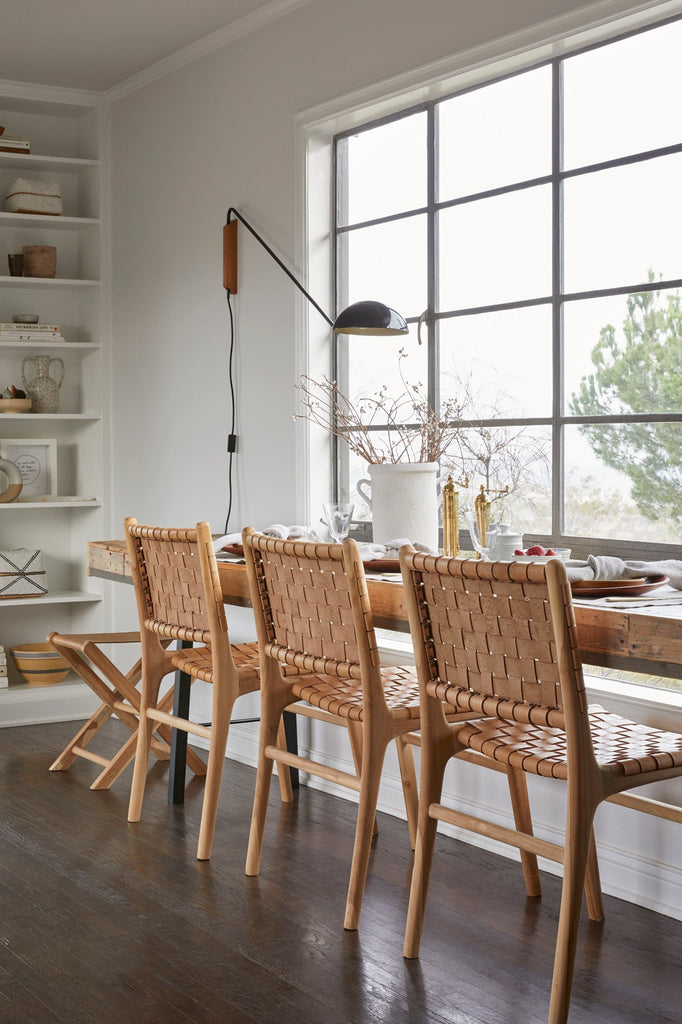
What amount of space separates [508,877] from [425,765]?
2.55 ft

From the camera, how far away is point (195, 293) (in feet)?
15.3

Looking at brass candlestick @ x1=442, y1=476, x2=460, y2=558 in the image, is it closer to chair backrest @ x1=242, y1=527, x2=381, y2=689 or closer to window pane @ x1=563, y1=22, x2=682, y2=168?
chair backrest @ x1=242, y1=527, x2=381, y2=689

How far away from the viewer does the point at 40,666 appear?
5074 millimetres

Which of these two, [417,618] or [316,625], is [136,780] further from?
[417,618]

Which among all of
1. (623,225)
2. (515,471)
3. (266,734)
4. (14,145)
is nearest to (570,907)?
(266,734)

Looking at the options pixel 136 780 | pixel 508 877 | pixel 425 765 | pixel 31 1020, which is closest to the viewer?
pixel 31 1020

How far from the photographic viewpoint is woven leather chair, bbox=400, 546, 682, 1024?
2031 mm

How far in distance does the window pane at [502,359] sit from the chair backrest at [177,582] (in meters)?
1.06

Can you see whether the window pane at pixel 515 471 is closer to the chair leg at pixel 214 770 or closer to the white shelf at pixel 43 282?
the chair leg at pixel 214 770

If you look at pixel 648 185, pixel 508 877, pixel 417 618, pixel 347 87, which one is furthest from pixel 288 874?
pixel 347 87

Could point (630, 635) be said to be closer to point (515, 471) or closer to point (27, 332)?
point (515, 471)

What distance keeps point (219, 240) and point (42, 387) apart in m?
1.22

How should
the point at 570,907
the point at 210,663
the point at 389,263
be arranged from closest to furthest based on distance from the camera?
the point at 570,907 → the point at 210,663 → the point at 389,263

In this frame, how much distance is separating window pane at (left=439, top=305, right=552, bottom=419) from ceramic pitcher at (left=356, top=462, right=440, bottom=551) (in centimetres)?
38
